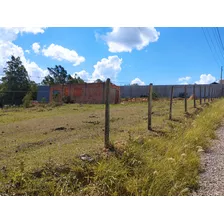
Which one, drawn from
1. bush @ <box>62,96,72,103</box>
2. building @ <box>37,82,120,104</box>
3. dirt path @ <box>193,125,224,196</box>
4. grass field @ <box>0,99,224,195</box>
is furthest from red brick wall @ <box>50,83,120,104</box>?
grass field @ <box>0,99,224,195</box>

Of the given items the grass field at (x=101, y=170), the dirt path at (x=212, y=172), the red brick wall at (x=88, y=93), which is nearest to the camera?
the grass field at (x=101, y=170)

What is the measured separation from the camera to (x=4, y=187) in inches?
92.4

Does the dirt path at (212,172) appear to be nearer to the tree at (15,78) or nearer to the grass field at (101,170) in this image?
the grass field at (101,170)

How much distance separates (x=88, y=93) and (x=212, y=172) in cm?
2439

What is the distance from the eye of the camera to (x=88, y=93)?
2719cm

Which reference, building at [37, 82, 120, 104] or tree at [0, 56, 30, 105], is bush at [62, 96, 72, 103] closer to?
building at [37, 82, 120, 104]

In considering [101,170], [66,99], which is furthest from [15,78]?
[101,170]

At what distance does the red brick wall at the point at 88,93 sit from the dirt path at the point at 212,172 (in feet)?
71.7

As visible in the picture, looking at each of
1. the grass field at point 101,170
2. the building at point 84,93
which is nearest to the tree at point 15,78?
the building at point 84,93

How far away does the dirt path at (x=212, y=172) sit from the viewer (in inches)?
107

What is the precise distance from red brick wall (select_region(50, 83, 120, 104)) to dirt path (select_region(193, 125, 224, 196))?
2184 cm

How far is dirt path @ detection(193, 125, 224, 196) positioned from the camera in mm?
2709
